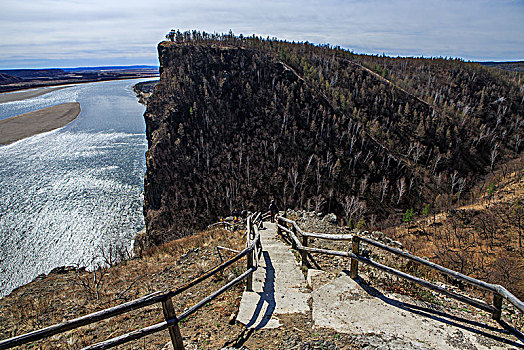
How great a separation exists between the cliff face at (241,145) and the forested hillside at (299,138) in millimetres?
326

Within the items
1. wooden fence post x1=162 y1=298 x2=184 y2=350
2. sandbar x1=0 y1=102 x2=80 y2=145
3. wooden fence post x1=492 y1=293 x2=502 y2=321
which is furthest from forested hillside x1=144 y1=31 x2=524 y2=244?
sandbar x1=0 y1=102 x2=80 y2=145

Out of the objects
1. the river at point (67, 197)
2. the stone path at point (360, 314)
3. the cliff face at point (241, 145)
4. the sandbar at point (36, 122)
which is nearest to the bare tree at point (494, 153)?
the cliff face at point (241, 145)

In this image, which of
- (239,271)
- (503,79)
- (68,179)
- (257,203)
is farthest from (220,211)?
(503,79)

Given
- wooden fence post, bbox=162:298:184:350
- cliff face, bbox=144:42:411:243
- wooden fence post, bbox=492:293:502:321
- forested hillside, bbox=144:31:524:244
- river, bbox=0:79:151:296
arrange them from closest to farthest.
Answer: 1. wooden fence post, bbox=162:298:184:350
2. wooden fence post, bbox=492:293:502:321
3. river, bbox=0:79:151:296
4. cliff face, bbox=144:42:411:243
5. forested hillside, bbox=144:31:524:244

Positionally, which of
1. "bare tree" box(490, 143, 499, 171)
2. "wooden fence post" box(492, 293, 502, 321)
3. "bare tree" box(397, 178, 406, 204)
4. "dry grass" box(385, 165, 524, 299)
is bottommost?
"bare tree" box(397, 178, 406, 204)

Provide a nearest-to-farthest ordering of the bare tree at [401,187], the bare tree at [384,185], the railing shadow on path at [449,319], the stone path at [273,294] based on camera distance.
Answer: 1. the railing shadow on path at [449,319]
2. the stone path at [273,294]
3. the bare tree at [384,185]
4. the bare tree at [401,187]

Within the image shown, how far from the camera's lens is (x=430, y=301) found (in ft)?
19.9

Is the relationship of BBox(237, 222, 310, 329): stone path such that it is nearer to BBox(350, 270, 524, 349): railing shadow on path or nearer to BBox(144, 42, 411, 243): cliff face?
BBox(350, 270, 524, 349): railing shadow on path

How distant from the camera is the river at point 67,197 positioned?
1644 inches

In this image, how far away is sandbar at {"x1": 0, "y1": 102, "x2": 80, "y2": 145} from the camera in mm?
89381

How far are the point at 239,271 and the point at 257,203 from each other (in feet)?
199

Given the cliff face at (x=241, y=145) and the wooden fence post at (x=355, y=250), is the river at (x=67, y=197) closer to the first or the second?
the cliff face at (x=241, y=145)

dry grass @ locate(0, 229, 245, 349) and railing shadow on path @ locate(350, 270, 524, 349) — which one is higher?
railing shadow on path @ locate(350, 270, 524, 349)

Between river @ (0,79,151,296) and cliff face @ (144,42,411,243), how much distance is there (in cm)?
924
